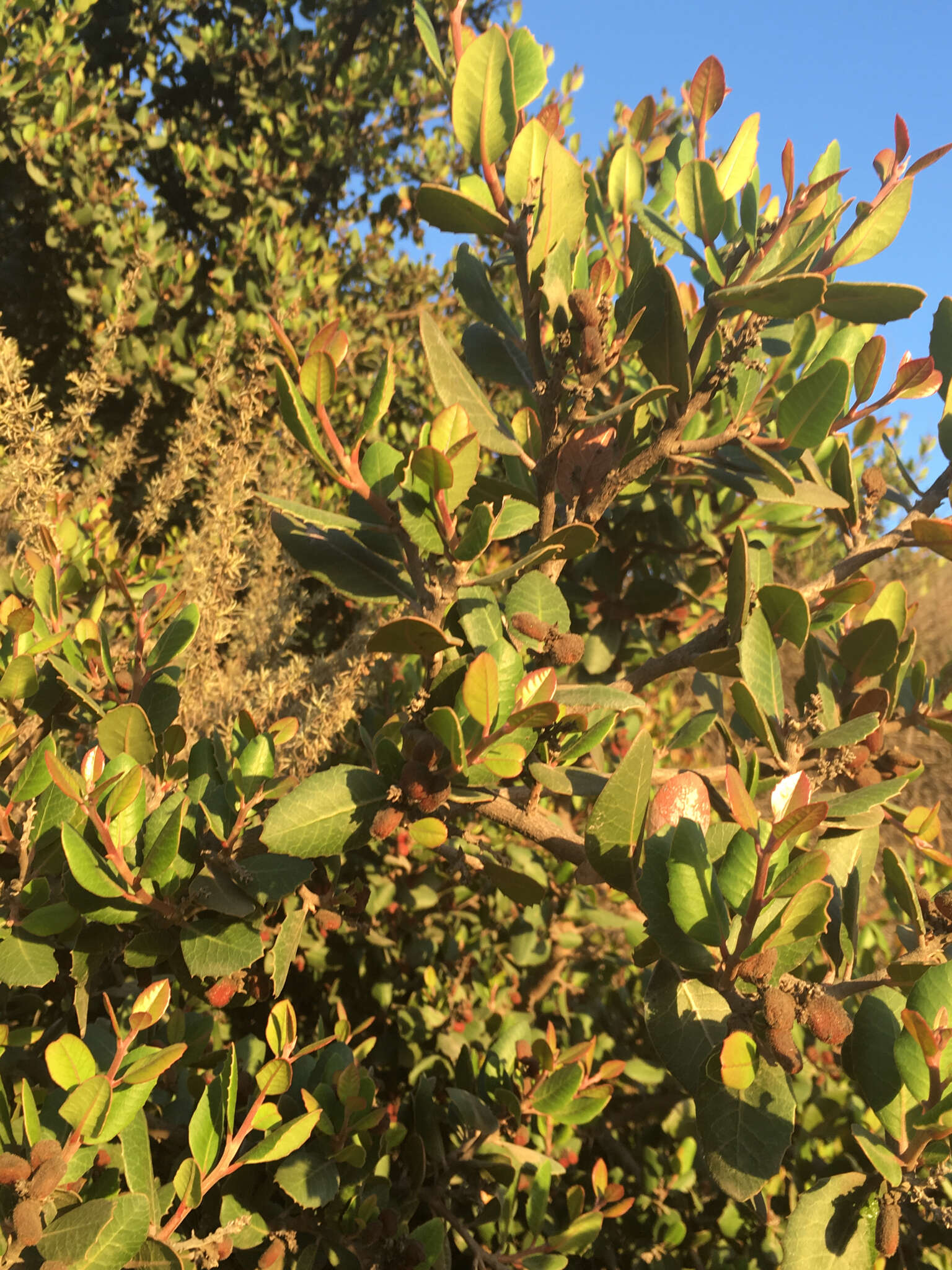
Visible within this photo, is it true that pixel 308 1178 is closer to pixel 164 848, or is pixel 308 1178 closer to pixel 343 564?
pixel 164 848

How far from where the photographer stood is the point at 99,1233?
0.84 meters

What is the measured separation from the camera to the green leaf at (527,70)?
112cm

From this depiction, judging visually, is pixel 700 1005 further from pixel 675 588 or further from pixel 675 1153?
pixel 675 1153

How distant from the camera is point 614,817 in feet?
3.11

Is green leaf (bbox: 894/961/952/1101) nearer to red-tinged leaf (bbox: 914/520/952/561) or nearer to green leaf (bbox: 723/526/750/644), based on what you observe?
green leaf (bbox: 723/526/750/644)

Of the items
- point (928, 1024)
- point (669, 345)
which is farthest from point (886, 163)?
point (928, 1024)

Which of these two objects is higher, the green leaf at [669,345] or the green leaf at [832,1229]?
the green leaf at [669,345]

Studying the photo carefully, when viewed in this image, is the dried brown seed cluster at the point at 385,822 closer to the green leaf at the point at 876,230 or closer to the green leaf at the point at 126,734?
the green leaf at the point at 126,734

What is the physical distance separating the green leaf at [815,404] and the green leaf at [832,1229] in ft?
3.52

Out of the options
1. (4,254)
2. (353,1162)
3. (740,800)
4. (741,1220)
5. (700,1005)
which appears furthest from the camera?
(4,254)

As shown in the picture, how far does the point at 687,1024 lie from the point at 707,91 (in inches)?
57.8

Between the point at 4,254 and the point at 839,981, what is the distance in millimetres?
5001

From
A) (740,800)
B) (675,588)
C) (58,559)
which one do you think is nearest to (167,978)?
(740,800)

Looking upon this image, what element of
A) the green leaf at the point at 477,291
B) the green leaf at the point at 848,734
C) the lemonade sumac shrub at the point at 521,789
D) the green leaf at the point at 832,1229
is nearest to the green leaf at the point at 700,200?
the lemonade sumac shrub at the point at 521,789
